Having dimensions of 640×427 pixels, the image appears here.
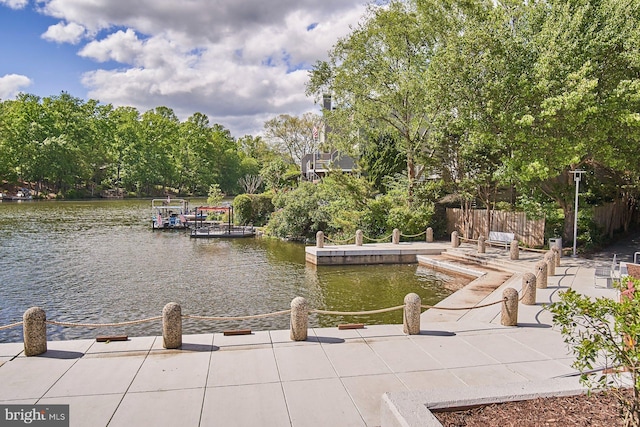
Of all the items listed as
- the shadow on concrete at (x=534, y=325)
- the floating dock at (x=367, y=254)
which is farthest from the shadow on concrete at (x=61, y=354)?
the floating dock at (x=367, y=254)

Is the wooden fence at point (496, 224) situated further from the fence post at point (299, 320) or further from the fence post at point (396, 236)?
the fence post at point (299, 320)

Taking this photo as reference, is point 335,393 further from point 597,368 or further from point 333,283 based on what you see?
point 333,283

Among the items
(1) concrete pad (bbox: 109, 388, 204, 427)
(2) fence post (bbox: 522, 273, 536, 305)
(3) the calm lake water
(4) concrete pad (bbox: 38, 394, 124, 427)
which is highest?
(2) fence post (bbox: 522, 273, 536, 305)

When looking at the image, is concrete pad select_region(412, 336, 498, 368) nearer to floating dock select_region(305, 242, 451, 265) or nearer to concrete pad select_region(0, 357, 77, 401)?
concrete pad select_region(0, 357, 77, 401)

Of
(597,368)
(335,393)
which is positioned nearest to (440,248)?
(597,368)

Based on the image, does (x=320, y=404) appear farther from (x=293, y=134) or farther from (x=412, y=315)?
(x=293, y=134)

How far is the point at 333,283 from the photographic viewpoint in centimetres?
1636

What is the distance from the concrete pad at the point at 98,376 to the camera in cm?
611

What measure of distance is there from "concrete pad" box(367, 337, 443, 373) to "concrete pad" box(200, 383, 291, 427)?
2139mm

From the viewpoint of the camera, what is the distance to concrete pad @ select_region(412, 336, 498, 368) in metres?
7.41

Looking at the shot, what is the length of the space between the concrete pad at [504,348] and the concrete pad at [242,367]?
4.03 metres

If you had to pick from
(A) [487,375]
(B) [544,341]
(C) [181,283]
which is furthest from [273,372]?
(C) [181,283]

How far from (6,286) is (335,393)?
1497cm

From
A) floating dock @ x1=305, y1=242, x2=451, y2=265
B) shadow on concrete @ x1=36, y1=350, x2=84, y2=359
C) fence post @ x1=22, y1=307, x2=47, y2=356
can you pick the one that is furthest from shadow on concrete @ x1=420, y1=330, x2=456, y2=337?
floating dock @ x1=305, y1=242, x2=451, y2=265
